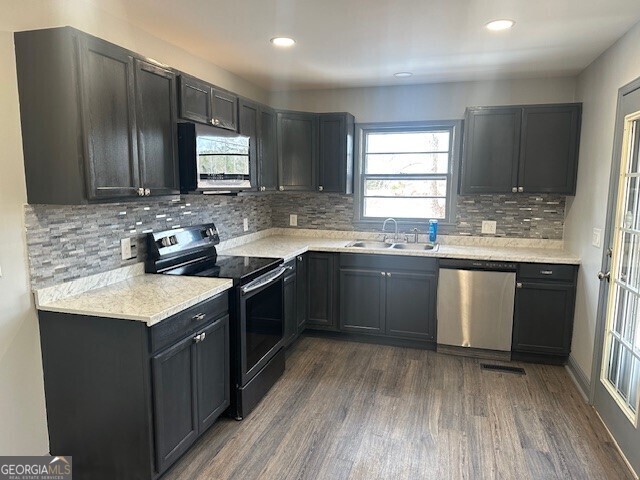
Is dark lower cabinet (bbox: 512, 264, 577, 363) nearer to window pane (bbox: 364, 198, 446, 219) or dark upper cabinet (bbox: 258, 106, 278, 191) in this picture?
window pane (bbox: 364, 198, 446, 219)

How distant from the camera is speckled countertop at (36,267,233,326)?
6.44 feet

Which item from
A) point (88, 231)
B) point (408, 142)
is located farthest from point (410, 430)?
point (408, 142)

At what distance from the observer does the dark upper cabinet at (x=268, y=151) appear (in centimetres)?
360

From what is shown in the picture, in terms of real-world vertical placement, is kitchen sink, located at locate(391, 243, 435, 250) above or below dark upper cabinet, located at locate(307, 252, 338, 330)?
above

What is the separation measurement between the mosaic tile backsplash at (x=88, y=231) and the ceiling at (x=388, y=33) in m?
1.09

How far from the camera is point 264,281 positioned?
2.90 meters

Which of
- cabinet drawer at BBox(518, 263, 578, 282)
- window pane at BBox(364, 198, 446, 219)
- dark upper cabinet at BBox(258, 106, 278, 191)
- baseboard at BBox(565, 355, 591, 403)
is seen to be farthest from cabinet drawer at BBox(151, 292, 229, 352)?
baseboard at BBox(565, 355, 591, 403)

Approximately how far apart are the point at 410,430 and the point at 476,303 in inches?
54.8

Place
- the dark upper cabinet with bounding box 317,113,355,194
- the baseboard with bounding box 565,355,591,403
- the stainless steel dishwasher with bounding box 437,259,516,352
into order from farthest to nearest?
the dark upper cabinet with bounding box 317,113,355,194, the stainless steel dishwasher with bounding box 437,259,516,352, the baseboard with bounding box 565,355,591,403

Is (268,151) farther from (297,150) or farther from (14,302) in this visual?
(14,302)

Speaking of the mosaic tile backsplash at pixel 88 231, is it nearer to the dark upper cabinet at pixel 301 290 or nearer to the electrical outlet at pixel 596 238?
the dark upper cabinet at pixel 301 290

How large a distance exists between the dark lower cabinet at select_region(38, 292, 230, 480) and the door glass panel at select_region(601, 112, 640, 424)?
234cm

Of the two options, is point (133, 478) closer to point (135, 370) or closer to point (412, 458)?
point (135, 370)

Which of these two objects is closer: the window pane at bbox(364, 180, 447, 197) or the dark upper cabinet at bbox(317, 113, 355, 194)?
the dark upper cabinet at bbox(317, 113, 355, 194)
